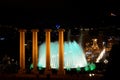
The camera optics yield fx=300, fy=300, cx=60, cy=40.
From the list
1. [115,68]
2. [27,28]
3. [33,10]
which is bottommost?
[115,68]

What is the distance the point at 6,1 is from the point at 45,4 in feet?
17.4

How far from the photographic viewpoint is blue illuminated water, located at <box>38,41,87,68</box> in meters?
43.8

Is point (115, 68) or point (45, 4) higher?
point (45, 4)

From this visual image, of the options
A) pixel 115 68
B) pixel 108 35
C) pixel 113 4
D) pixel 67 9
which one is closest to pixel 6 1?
pixel 67 9

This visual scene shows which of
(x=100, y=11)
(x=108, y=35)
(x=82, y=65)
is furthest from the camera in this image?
(x=108, y=35)

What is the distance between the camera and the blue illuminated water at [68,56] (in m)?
43.8

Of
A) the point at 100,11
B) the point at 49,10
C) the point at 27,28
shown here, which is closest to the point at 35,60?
the point at 27,28

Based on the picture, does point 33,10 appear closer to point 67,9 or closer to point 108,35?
point 67,9

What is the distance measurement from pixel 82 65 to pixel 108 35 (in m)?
11.8

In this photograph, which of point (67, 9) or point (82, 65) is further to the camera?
point (82, 65)

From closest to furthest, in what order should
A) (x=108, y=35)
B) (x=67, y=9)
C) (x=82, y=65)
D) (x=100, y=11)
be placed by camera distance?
1. (x=100, y=11)
2. (x=67, y=9)
3. (x=82, y=65)
4. (x=108, y=35)

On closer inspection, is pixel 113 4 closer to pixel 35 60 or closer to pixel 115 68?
pixel 35 60

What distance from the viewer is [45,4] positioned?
4131cm

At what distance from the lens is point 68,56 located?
46.2m
